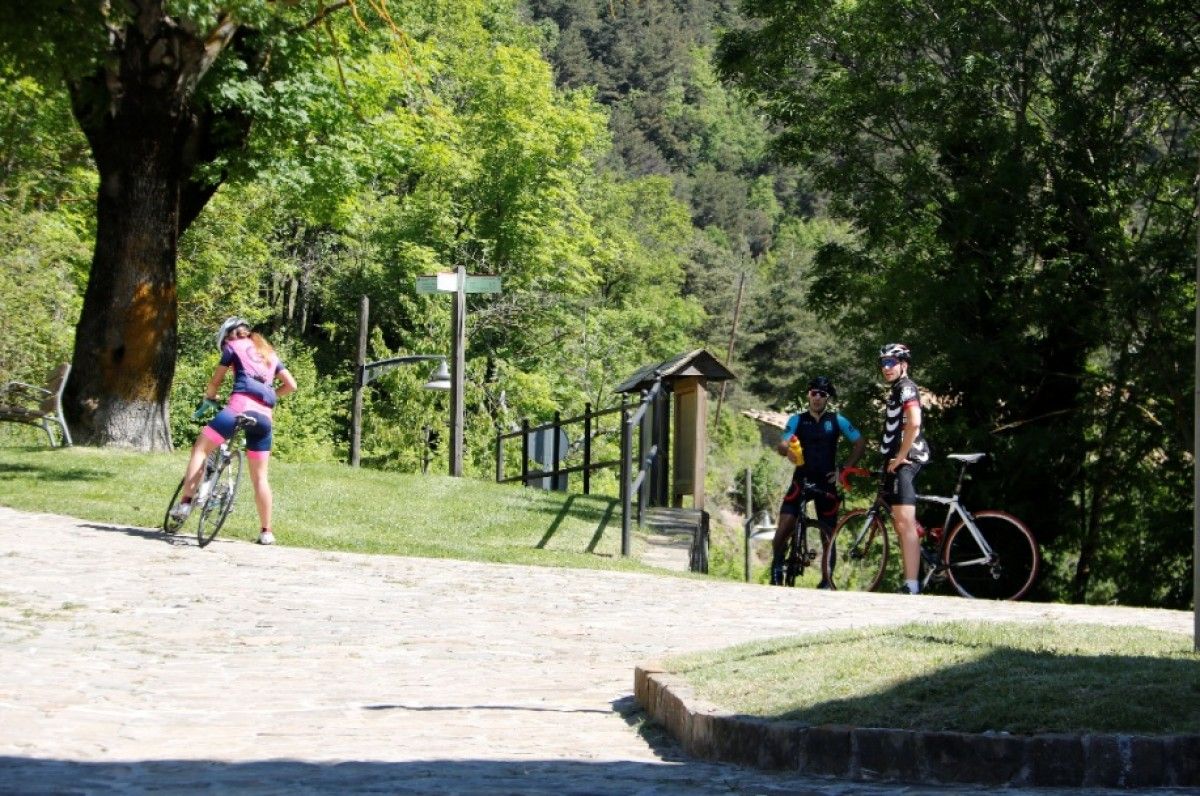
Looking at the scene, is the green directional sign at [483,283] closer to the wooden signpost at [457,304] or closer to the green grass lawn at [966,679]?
the wooden signpost at [457,304]

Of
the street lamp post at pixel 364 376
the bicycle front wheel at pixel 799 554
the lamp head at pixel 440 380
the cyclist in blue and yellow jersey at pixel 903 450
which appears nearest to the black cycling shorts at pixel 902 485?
the cyclist in blue and yellow jersey at pixel 903 450

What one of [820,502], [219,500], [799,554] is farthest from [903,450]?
[219,500]

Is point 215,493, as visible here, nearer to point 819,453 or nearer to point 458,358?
point 819,453

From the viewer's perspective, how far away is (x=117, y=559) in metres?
13.1

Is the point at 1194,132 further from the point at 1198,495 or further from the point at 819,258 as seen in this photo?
the point at 1198,495

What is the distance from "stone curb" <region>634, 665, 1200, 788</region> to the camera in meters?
5.80

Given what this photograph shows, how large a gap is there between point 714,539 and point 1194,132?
1393 inches

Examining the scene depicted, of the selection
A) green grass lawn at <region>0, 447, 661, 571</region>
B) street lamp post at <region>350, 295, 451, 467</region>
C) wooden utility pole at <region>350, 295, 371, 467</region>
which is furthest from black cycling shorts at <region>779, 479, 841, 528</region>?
wooden utility pole at <region>350, 295, 371, 467</region>

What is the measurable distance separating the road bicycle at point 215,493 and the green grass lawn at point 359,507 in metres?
0.81

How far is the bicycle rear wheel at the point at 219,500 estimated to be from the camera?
14094 millimetres

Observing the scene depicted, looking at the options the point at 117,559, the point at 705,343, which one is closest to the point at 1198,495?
the point at 117,559

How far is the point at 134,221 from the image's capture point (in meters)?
20.1

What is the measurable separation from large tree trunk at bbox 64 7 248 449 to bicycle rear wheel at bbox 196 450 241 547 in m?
6.19

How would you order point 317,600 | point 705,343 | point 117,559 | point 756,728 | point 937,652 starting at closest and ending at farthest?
point 756,728 < point 937,652 < point 317,600 < point 117,559 < point 705,343
